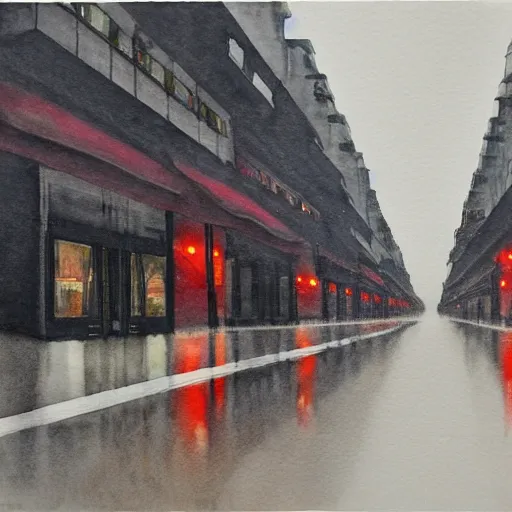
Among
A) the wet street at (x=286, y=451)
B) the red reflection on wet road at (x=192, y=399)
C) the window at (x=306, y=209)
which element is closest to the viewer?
the wet street at (x=286, y=451)

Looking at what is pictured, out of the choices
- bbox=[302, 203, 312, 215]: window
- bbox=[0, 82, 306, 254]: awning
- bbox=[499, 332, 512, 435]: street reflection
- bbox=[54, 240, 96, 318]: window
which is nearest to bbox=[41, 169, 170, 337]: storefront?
bbox=[54, 240, 96, 318]: window

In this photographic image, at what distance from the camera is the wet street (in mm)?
3725

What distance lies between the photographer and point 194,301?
18.9 feet

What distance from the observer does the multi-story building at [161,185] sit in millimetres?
4809

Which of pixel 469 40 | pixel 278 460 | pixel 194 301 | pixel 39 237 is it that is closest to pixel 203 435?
Answer: pixel 278 460

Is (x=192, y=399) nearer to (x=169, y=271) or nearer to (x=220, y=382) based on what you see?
(x=169, y=271)

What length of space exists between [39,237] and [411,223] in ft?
9.12

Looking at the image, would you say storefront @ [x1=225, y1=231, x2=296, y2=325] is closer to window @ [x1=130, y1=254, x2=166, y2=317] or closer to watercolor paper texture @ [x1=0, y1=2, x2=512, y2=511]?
watercolor paper texture @ [x1=0, y1=2, x2=512, y2=511]

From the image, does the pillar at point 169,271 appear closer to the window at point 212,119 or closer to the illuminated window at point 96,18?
the window at point 212,119

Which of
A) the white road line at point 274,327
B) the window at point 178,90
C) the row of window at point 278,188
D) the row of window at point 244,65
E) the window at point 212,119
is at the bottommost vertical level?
the white road line at point 274,327

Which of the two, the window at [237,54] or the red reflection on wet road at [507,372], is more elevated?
the window at [237,54]

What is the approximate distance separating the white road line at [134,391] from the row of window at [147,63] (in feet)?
7.14

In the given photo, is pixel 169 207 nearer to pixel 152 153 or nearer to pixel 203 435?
pixel 152 153

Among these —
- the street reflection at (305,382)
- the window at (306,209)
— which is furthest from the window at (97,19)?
the street reflection at (305,382)
